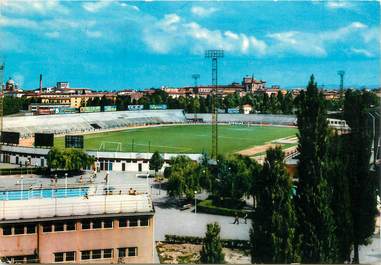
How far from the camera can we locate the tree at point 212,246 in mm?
5684

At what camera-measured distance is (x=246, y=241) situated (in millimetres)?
8172

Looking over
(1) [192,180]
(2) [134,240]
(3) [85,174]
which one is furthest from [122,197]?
(3) [85,174]

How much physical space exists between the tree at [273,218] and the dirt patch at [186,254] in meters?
1.51

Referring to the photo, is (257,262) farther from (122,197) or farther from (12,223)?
(12,223)

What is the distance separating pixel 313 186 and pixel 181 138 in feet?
57.5

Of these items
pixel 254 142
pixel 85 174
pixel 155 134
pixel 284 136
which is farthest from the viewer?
pixel 155 134

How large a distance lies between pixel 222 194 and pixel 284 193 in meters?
4.92

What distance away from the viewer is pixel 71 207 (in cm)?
595

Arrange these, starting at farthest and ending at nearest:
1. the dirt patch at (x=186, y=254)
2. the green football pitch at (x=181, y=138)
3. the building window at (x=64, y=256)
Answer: the green football pitch at (x=181, y=138) → the dirt patch at (x=186, y=254) → the building window at (x=64, y=256)

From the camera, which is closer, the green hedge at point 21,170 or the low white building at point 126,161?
the green hedge at point 21,170

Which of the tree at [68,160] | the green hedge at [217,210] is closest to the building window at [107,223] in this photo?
the green hedge at [217,210]

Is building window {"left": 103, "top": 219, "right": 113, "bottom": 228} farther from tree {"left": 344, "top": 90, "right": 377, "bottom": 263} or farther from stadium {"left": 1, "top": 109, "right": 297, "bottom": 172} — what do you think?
stadium {"left": 1, "top": 109, "right": 297, "bottom": 172}

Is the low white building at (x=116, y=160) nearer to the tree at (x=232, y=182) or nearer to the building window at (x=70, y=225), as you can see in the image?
the tree at (x=232, y=182)

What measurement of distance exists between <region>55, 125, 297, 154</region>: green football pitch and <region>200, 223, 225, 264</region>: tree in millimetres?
13029
